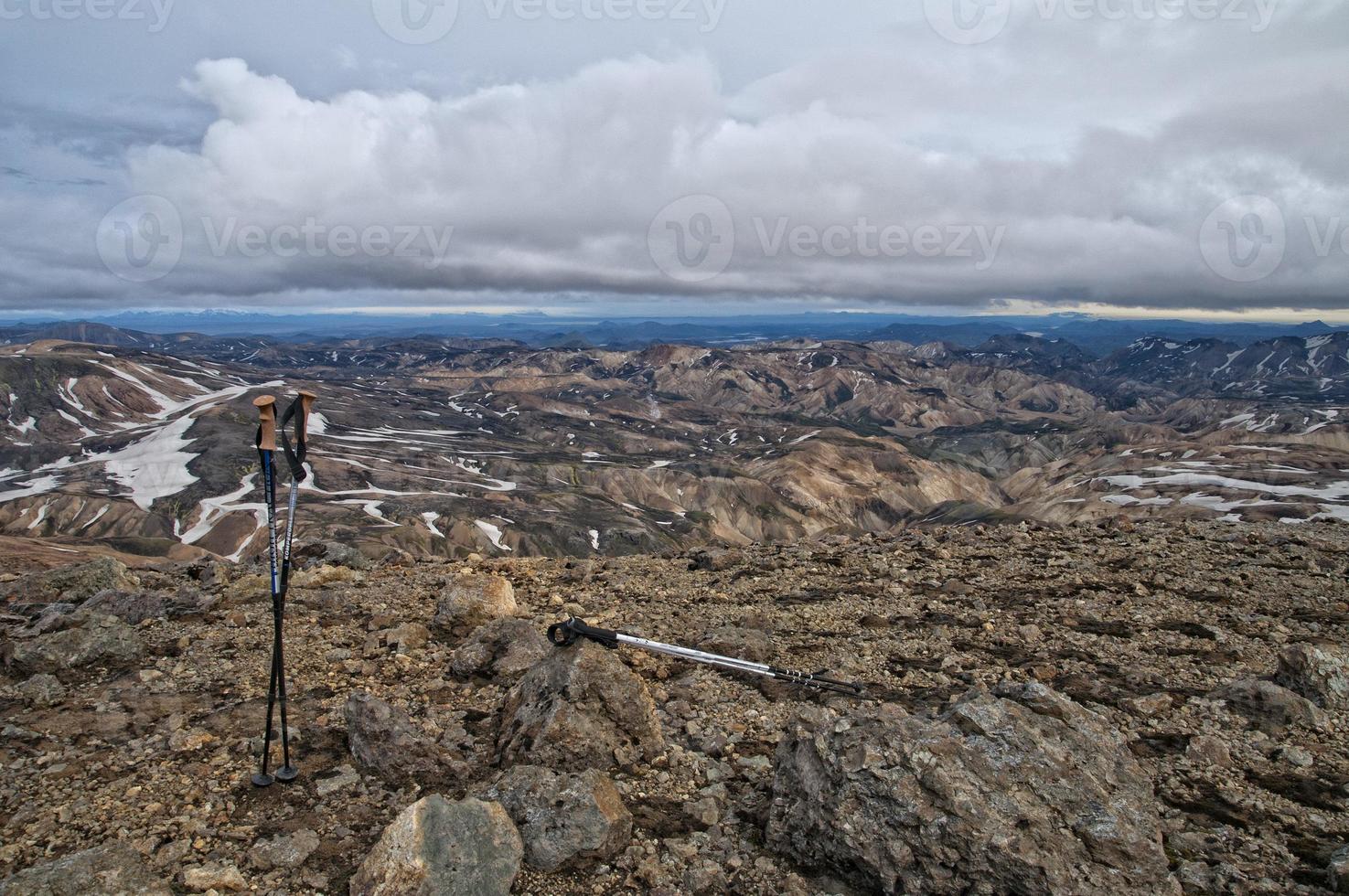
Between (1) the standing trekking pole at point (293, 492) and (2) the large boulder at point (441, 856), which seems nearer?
(2) the large boulder at point (441, 856)

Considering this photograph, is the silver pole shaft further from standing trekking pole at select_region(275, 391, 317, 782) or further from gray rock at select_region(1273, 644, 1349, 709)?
gray rock at select_region(1273, 644, 1349, 709)

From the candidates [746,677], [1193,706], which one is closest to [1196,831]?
[1193,706]

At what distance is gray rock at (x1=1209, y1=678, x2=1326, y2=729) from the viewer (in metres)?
10.4

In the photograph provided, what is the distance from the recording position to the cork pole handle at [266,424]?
25.9 ft

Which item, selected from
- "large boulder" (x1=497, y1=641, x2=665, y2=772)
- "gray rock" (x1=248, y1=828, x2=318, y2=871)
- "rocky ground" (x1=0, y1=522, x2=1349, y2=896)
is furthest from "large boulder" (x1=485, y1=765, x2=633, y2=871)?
"gray rock" (x1=248, y1=828, x2=318, y2=871)

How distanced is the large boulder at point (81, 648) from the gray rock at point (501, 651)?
612 cm

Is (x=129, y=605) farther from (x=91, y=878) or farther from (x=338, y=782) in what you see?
(x=91, y=878)

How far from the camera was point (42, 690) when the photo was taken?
11305 millimetres

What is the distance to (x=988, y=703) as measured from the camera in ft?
27.3

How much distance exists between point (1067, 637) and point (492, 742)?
11.7 metres

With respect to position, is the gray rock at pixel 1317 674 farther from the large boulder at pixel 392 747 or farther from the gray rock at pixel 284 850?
the gray rock at pixel 284 850

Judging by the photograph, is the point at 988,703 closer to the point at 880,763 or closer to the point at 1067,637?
the point at 880,763

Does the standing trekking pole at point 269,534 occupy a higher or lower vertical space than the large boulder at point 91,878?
higher

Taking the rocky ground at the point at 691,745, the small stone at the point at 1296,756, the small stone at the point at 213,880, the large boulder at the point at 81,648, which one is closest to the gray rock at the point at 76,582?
the rocky ground at the point at 691,745
